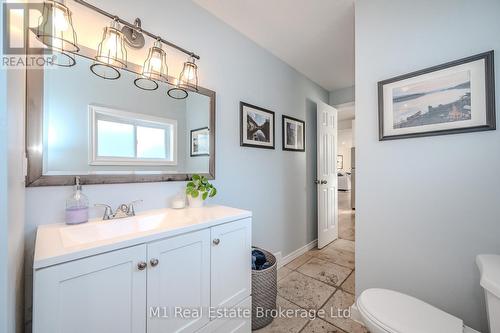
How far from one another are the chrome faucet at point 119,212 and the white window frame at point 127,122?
0.27 metres

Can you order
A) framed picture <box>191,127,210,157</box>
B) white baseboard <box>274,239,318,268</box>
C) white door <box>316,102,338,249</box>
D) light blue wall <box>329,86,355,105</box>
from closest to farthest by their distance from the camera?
framed picture <box>191,127,210,157</box>, white baseboard <box>274,239,318,268</box>, white door <box>316,102,338,249</box>, light blue wall <box>329,86,355,105</box>

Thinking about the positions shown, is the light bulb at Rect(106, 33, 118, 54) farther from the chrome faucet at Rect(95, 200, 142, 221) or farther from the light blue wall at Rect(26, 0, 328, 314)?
the chrome faucet at Rect(95, 200, 142, 221)

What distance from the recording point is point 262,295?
1502mm

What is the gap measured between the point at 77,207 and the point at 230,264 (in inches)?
35.9

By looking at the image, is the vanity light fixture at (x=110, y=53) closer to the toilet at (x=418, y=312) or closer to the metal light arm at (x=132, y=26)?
the metal light arm at (x=132, y=26)

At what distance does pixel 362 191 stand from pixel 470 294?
0.80m

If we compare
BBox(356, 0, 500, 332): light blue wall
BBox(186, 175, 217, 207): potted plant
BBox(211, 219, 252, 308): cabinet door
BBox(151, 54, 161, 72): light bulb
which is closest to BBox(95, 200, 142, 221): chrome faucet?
BBox(186, 175, 217, 207): potted plant

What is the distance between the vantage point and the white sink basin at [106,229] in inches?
38.5

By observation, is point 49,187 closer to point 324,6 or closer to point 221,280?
point 221,280

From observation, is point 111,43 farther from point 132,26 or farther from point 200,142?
point 200,142

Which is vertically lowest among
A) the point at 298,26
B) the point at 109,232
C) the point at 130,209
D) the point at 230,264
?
the point at 230,264

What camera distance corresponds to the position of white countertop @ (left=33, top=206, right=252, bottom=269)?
2.34ft

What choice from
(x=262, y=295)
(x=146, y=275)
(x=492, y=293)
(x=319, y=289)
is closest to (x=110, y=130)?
(x=146, y=275)

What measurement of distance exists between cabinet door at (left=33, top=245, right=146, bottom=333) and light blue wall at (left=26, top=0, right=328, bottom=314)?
19.4 inches
